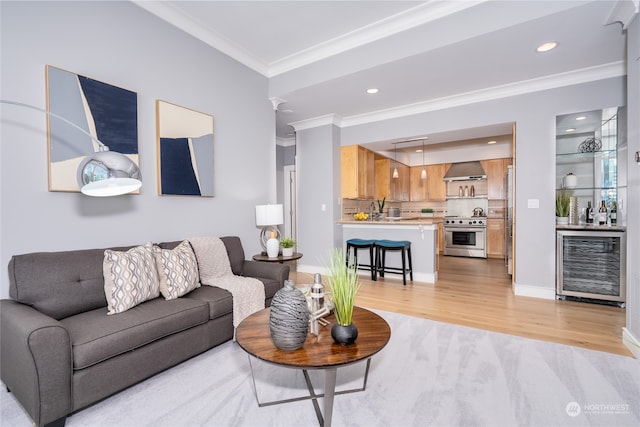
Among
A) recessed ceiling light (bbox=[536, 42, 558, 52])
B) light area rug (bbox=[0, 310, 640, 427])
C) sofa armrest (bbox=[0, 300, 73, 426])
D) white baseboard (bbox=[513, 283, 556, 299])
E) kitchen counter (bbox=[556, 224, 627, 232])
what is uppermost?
recessed ceiling light (bbox=[536, 42, 558, 52])

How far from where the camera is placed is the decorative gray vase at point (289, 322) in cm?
137

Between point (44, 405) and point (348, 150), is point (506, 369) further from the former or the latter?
point (348, 150)

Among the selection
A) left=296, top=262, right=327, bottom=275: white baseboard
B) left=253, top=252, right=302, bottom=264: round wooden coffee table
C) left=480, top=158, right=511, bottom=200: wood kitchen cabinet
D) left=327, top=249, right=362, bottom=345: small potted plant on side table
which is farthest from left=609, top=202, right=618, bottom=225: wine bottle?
left=296, top=262, right=327, bottom=275: white baseboard

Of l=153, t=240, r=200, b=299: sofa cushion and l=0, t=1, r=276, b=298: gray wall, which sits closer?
l=0, t=1, r=276, b=298: gray wall

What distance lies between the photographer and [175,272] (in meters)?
2.29

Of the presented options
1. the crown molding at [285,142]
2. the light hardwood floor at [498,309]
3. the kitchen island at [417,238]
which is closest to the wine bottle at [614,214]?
the light hardwood floor at [498,309]

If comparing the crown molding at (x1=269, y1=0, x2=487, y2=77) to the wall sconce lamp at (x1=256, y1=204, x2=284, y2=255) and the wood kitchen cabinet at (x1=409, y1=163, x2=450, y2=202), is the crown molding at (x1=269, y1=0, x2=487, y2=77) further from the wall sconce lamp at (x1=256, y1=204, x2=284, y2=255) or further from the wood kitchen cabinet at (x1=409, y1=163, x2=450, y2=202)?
the wood kitchen cabinet at (x1=409, y1=163, x2=450, y2=202)

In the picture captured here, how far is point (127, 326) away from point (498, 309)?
11.5 ft

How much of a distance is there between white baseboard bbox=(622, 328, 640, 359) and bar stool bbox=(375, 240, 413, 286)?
2.26 m

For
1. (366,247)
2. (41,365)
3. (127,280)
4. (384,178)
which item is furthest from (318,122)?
(41,365)

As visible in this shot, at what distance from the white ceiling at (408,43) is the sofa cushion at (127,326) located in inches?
103

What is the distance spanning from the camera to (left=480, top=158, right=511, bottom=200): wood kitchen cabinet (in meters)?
6.53

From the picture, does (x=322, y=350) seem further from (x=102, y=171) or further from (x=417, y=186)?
(x=417, y=186)

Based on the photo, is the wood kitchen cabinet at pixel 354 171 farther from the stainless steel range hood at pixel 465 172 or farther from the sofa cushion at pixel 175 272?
the sofa cushion at pixel 175 272
